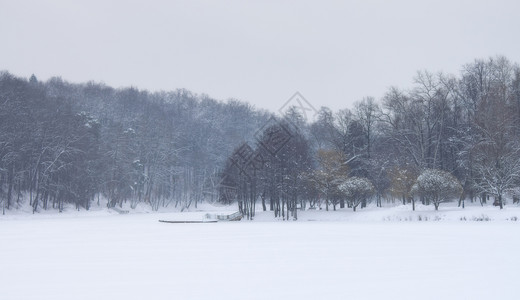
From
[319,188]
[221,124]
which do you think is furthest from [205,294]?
[221,124]

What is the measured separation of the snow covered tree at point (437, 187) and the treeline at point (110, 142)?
45.5m

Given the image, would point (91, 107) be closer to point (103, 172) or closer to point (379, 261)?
point (103, 172)

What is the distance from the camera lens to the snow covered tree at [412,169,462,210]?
49.7 m

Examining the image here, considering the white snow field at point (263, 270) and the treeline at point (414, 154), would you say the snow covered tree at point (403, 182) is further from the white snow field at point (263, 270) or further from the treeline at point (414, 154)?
the white snow field at point (263, 270)

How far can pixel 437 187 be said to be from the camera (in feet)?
163

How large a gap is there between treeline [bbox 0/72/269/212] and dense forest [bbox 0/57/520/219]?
26 cm

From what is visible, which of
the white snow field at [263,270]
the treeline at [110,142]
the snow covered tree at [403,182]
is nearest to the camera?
the white snow field at [263,270]

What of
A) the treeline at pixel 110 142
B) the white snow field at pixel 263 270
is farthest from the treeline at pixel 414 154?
the white snow field at pixel 263 270

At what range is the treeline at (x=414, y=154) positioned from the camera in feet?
164

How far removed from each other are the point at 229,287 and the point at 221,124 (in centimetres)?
9958

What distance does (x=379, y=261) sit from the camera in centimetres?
1642

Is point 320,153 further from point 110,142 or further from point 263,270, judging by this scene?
point 263,270

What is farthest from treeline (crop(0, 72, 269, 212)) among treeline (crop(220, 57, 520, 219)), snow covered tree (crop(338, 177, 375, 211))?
snow covered tree (crop(338, 177, 375, 211))

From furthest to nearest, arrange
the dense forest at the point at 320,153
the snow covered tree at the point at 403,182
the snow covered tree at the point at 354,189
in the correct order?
the snow covered tree at the point at 354,189, the snow covered tree at the point at 403,182, the dense forest at the point at 320,153
